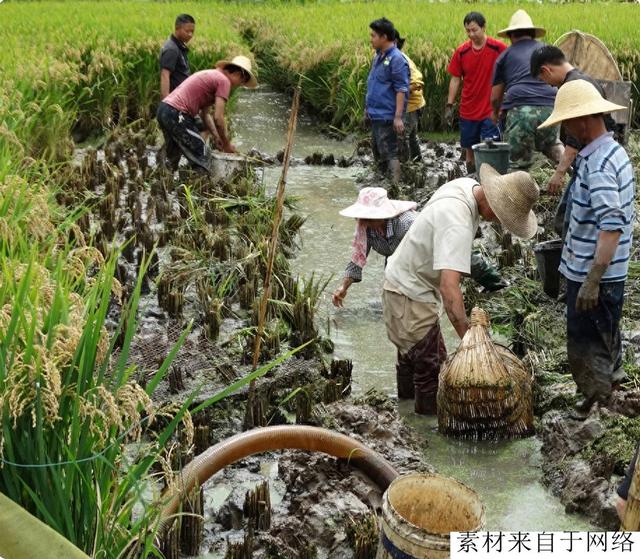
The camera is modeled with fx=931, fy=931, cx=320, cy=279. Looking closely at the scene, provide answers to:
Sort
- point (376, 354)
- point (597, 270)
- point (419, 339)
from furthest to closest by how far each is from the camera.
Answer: point (376, 354), point (419, 339), point (597, 270)

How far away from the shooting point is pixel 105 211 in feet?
24.7

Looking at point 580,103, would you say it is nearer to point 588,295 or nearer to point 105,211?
point 588,295

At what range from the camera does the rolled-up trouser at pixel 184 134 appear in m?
8.36

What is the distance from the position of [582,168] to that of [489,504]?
1.50 m

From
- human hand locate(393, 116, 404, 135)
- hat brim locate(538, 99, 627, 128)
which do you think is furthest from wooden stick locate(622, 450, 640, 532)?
human hand locate(393, 116, 404, 135)

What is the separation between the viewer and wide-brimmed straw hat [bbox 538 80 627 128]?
402cm

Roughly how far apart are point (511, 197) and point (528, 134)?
353cm

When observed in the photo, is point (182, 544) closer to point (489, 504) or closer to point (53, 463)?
point (53, 463)

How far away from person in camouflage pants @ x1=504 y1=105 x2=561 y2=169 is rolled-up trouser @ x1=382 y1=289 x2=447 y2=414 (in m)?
3.35

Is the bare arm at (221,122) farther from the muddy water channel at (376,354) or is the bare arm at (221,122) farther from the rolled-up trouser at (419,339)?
the rolled-up trouser at (419,339)

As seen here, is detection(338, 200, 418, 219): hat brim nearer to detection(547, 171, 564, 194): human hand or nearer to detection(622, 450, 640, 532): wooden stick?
detection(547, 171, 564, 194): human hand

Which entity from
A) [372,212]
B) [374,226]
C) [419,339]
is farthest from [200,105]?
[419,339]

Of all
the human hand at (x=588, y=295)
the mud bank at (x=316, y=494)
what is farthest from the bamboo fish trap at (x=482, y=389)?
the human hand at (x=588, y=295)

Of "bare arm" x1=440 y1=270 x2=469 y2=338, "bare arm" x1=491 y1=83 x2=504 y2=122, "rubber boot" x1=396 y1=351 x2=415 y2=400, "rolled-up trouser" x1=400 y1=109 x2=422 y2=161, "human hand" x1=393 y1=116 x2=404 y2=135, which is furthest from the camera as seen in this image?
"rolled-up trouser" x1=400 y1=109 x2=422 y2=161
